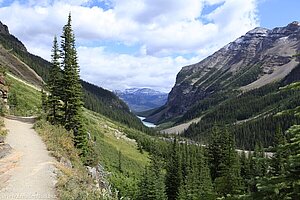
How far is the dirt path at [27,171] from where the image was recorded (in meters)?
19.0

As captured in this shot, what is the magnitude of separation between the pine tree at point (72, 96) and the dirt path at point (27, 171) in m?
7.38

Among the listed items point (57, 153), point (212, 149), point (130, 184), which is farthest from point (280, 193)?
point (130, 184)

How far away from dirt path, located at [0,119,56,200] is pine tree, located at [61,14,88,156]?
738 centimetres

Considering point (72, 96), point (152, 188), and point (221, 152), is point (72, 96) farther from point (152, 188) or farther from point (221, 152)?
point (221, 152)

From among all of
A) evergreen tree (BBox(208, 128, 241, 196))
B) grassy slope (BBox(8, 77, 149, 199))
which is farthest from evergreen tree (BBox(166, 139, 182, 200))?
grassy slope (BBox(8, 77, 149, 199))

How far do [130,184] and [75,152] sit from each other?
222 ft

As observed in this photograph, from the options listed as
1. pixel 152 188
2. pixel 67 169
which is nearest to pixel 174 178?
pixel 152 188

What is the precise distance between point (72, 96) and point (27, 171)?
20.8 m

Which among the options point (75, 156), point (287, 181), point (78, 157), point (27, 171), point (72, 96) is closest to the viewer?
point (287, 181)

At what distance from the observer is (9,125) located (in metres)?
39.2

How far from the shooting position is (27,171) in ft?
74.7

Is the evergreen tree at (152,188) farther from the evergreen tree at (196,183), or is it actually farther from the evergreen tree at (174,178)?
the evergreen tree at (174,178)

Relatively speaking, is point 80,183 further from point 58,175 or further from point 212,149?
point 212,149

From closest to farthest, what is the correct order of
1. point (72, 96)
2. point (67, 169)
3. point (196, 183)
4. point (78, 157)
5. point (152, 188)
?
point (67, 169) → point (78, 157) → point (72, 96) → point (152, 188) → point (196, 183)
